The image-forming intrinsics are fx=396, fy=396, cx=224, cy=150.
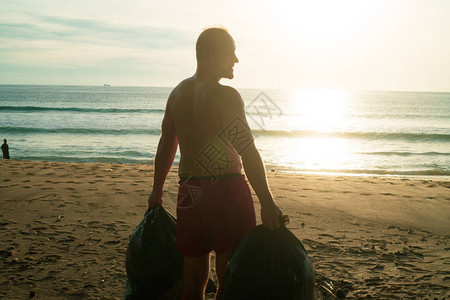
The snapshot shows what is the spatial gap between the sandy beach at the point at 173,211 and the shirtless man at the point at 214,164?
4.99ft

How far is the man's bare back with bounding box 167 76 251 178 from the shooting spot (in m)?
2.00

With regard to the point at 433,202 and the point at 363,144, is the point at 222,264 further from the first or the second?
the point at 363,144

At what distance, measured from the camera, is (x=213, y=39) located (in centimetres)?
199

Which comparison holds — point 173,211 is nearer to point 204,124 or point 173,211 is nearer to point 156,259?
point 156,259

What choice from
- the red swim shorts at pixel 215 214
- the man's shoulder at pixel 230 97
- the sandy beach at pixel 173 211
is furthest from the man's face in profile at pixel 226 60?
the sandy beach at pixel 173 211

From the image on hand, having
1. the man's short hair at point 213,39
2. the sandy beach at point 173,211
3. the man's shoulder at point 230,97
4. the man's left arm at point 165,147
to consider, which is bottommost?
the sandy beach at point 173,211

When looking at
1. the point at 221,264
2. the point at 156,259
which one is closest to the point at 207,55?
the point at 221,264

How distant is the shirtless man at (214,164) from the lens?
6.49ft

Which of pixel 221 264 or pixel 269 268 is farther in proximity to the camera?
pixel 221 264

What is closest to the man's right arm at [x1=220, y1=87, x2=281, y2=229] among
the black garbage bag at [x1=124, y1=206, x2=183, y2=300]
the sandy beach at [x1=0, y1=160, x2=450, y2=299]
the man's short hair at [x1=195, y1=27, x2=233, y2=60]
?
the man's short hair at [x1=195, y1=27, x2=233, y2=60]

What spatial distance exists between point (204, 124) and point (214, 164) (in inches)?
8.4

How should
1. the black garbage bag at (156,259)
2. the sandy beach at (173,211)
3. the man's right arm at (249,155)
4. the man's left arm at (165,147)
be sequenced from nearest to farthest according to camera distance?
the man's right arm at (249,155), the man's left arm at (165,147), the black garbage bag at (156,259), the sandy beach at (173,211)

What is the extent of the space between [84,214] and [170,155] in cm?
352

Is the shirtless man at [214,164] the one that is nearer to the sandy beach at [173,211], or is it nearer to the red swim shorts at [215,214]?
the red swim shorts at [215,214]
